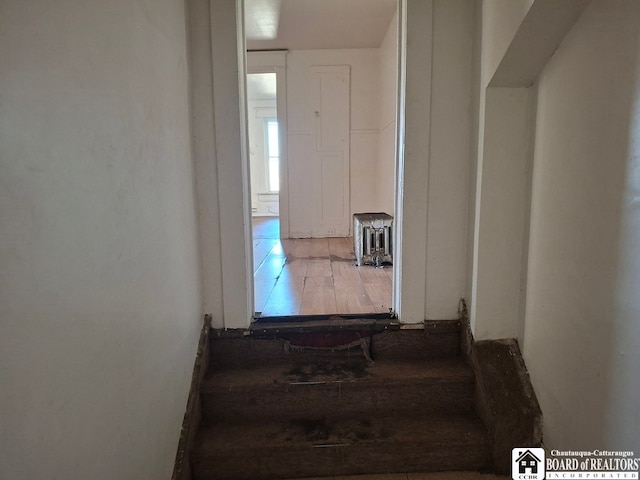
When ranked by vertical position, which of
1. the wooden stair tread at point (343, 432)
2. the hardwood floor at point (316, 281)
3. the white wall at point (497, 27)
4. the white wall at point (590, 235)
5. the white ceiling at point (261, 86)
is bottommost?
the wooden stair tread at point (343, 432)

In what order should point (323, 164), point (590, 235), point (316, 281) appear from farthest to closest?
point (323, 164)
point (316, 281)
point (590, 235)

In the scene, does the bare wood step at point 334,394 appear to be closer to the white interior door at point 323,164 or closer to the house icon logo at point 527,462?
the house icon logo at point 527,462

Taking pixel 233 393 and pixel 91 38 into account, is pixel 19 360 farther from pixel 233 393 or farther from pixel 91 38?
pixel 233 393

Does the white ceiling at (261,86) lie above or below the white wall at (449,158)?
above

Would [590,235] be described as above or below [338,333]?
above

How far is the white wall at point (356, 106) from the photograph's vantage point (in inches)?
176

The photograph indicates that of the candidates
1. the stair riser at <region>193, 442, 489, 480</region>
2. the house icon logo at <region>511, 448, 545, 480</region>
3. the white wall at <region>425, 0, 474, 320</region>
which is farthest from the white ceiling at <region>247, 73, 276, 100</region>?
the house icon logo at <region>511, 448, 545, 480</region>

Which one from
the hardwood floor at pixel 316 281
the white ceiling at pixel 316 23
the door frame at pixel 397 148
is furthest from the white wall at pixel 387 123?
the door frame at pixel 397 148

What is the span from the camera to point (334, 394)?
1665mm

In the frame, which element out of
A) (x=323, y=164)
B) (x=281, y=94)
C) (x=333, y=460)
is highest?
(x=281, y=94)

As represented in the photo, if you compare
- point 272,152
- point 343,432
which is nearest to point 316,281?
point 343,432

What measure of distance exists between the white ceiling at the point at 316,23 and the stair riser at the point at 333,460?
3.22 meters

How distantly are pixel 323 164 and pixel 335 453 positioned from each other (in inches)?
141

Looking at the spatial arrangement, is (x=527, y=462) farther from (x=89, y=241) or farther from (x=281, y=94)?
(x=281, y=94)
